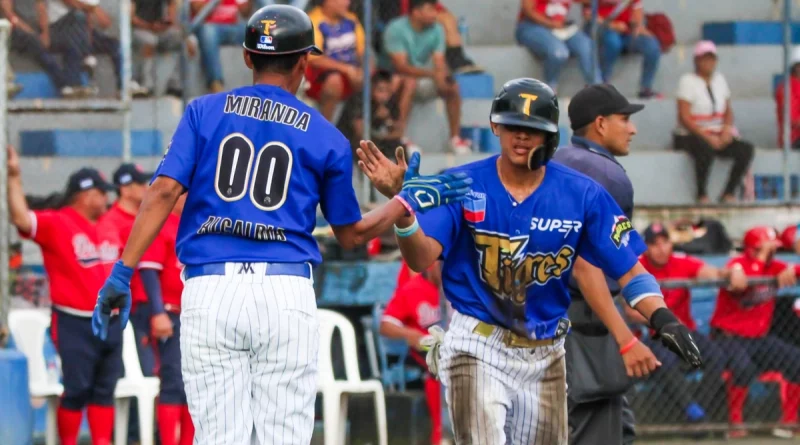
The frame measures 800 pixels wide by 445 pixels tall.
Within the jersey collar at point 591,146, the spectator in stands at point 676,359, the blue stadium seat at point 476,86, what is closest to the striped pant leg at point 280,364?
the jersey collar at point 591,146

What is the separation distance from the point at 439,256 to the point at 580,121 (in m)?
1.66

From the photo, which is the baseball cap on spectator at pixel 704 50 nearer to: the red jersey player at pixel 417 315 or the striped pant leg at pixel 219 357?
the red jersey player at pixel 417 315

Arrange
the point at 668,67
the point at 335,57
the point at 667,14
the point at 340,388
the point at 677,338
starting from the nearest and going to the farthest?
1. the point at 677,338
2. the point at 340,388
3. the point at 335,57
4. the point at 668,67
5. the point at 667,14

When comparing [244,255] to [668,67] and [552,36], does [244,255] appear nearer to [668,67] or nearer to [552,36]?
[552,36]

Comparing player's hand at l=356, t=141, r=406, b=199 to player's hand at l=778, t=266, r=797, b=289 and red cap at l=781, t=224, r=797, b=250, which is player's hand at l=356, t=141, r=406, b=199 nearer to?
player's hand at l=778, t=266, r=797, b=289

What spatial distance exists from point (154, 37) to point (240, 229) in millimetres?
7222

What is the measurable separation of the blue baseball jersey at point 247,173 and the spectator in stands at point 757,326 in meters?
6.26

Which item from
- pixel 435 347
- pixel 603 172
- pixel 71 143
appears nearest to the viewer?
pixel 435 347

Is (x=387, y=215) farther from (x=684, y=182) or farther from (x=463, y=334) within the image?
(x=684, y=182)

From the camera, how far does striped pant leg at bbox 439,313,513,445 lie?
5.27 meters

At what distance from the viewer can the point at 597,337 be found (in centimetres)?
651

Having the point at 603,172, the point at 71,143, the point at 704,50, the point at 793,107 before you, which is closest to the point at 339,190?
the point at 603,172

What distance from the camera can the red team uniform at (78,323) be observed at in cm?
884

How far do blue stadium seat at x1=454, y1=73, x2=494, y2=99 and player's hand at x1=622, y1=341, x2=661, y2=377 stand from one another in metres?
7.65
